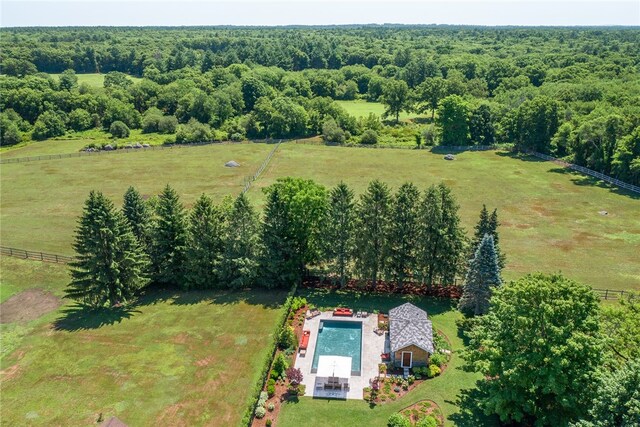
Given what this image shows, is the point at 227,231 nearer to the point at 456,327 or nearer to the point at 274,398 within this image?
the point at 274,398

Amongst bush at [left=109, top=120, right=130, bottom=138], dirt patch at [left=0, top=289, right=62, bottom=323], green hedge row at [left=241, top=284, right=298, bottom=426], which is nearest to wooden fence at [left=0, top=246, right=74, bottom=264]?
dirt patch at [left=0, top=289, right=62, bottom=323]

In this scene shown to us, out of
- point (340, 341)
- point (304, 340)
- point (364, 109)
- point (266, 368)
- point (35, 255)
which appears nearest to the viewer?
point (266, 368)

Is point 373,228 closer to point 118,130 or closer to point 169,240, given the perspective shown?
point 169,240

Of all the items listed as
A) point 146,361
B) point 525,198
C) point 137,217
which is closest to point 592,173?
point 525,198

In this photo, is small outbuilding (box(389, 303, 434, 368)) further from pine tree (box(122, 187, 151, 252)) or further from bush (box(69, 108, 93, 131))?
bush (box(69, 108, 93, 131))

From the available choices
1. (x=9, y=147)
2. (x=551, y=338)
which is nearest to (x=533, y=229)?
(x=551, y=338)

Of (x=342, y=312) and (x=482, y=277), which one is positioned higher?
(x=482, y=277)

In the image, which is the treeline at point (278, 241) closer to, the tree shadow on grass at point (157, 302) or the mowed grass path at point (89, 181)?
the tree shadow on grass at point (157, 302)
